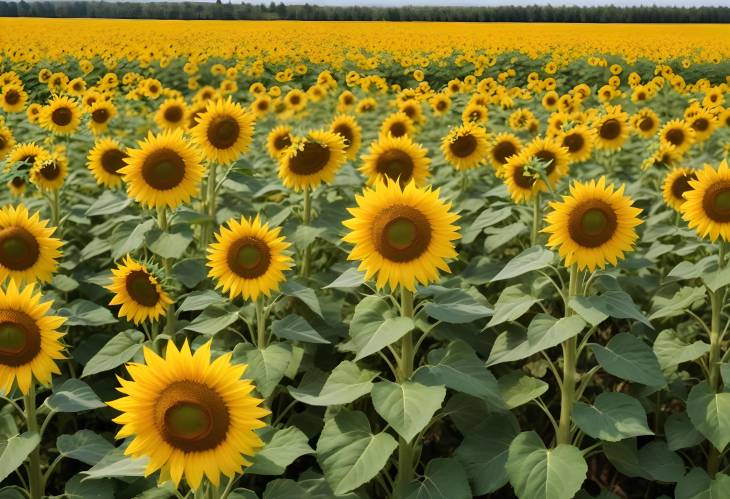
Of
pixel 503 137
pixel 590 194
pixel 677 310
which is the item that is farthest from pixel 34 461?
pixel 503 137

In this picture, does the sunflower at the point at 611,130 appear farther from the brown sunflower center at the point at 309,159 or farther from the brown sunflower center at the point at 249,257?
the brown sunflower center at the point at 249,257

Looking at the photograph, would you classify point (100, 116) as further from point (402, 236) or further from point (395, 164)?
point (402, 236)

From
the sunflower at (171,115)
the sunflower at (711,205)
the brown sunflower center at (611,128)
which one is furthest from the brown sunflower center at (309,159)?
the brown sunflower center at (611,128)

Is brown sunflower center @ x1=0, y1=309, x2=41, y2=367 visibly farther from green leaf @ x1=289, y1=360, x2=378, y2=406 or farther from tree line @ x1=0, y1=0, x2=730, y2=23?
tree line @ x1=0, y1=0, x2=730, y2=23

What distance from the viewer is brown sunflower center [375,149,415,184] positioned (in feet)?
17.1

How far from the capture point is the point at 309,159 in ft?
16.1

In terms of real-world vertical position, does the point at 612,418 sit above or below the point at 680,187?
below

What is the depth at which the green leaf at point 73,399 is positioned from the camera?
3.43 metres

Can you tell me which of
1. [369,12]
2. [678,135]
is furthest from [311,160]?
[369,12]

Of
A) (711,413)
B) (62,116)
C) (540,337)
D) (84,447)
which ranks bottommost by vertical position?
(84,447)

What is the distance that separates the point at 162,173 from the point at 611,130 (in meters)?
4.27

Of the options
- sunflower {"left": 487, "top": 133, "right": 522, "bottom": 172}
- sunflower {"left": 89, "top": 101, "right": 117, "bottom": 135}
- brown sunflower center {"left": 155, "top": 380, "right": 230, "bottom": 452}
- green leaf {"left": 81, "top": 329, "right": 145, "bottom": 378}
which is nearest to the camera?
brown sunflower center {"left": 155, "top": 380, "right": 230, "bottom": 452}

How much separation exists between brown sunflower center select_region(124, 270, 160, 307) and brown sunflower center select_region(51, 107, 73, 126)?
3.67 m

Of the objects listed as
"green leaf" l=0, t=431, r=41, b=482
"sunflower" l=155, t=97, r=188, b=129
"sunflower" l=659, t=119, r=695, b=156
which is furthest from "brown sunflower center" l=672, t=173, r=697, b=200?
"sunflower" l=155, t=97, r=188, b=129
